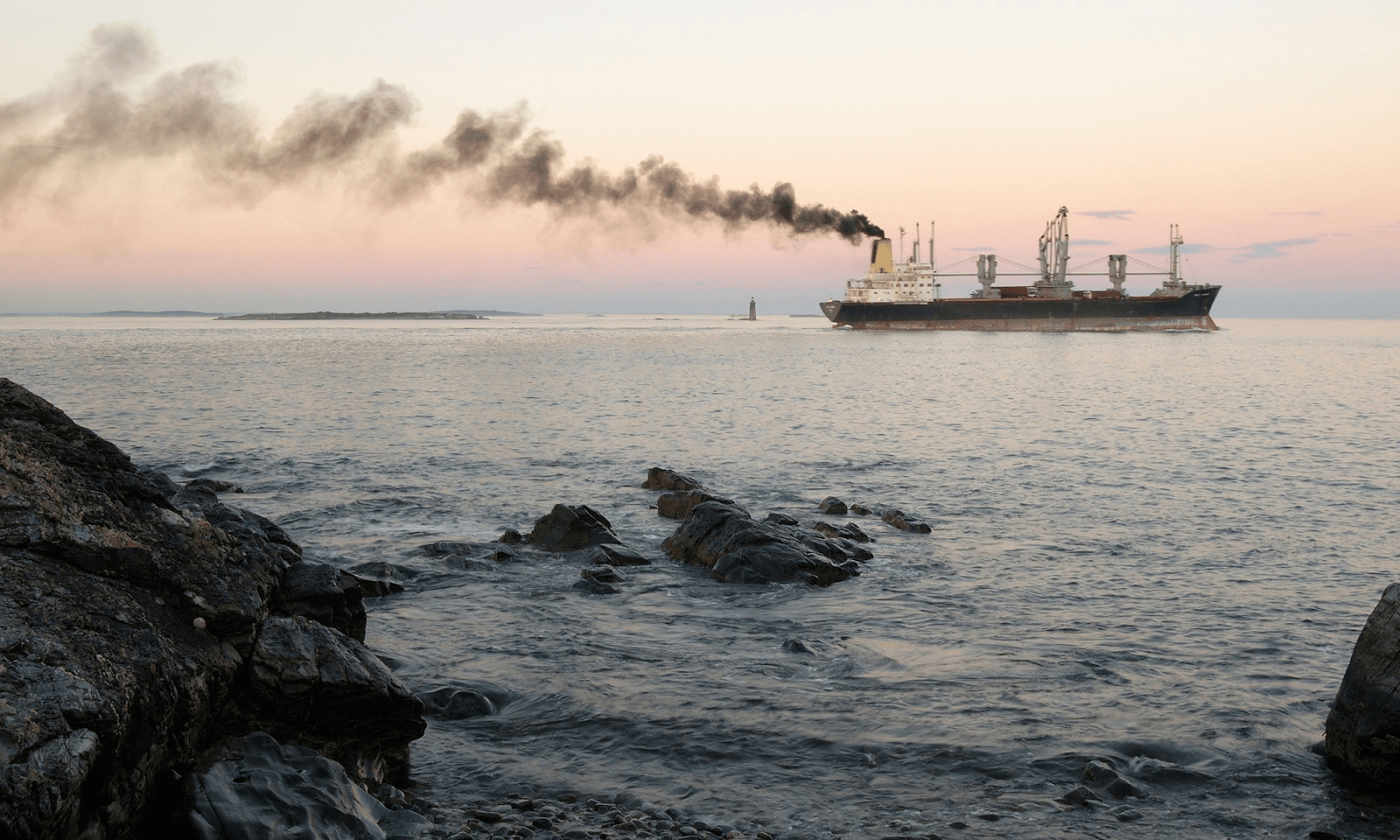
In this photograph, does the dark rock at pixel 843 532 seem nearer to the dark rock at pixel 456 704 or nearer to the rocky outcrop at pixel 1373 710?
the dark rock at pixel 456 704

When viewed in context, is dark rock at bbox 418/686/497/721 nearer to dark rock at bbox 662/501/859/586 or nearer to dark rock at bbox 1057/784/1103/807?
dark rock at bbox 1057/784/1103/807

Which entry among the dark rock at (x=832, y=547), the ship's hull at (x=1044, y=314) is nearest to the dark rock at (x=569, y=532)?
the dark rock at (x=832, y=547)

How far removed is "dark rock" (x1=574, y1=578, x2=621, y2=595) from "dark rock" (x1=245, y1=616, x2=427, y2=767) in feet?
18.5

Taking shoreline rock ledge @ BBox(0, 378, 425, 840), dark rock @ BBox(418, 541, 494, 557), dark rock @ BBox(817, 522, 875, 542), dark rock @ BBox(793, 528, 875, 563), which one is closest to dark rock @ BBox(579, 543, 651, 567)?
dark rock @ BBox(418, 541, 494, 557)

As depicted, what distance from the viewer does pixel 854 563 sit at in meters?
13.7

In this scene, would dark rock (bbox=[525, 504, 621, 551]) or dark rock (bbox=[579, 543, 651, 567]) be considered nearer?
dark rock (bbox=[579, 543, 651, 567])

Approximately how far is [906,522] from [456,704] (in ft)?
34.0

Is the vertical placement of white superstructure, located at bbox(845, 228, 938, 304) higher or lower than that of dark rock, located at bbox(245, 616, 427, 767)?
higher

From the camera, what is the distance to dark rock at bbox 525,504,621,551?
14922 mm

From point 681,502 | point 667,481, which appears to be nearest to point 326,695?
point 681,502

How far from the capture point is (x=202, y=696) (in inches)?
208

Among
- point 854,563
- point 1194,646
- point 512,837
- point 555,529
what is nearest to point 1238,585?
point 1194,646

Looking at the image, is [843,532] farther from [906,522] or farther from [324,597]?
[324,597]

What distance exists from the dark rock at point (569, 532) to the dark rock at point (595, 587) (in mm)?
2095
